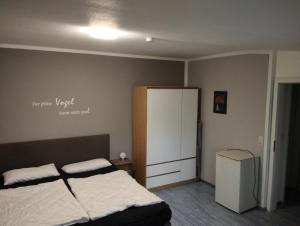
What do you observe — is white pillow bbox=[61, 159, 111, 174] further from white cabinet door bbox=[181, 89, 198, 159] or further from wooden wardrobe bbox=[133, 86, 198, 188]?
white cabinet door bbox=[181, 89, 198, 159]

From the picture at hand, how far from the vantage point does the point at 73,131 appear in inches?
155

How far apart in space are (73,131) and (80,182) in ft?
3.56

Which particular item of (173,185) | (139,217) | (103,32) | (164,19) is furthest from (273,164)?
(103,32)

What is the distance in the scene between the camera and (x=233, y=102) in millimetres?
3980

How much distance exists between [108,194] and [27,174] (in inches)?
47.7

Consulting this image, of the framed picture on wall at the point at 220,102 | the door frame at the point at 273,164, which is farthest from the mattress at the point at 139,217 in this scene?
the framed picture on wall at the point at 220,102

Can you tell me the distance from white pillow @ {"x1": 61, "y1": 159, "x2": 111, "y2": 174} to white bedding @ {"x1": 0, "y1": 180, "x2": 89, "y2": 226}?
574 millimetres

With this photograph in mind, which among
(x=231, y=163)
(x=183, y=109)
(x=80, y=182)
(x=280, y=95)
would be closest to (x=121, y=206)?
(x=80, y=182)

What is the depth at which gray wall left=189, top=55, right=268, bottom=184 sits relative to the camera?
361 cm

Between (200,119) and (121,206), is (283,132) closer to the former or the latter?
(200,119)

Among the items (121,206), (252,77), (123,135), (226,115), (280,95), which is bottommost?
(121,206)

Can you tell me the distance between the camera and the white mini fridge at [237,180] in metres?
3.45

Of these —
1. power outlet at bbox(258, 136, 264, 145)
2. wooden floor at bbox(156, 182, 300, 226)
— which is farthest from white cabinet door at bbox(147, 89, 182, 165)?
power outlet at bbox(258, 136, 264, 145)

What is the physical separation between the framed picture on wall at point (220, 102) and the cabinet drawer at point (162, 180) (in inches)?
54.8
